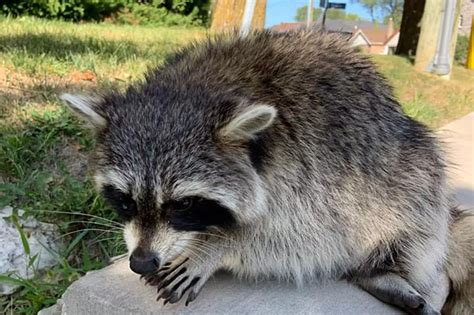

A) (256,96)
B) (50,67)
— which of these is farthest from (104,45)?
(256,96)

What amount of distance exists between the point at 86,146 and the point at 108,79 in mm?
1141

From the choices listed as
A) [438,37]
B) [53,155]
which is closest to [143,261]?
[53,155]

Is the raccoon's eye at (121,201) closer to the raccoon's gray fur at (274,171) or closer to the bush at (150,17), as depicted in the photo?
the raccoon's gray fur at (274,171)

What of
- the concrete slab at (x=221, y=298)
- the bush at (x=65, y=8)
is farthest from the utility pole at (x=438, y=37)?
the bush at (x=65, y=8)

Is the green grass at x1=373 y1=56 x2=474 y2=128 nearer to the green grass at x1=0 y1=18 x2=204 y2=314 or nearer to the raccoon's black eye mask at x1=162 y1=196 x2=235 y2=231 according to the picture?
the green grass at x1=0 y1=18 x2=204 y2=314

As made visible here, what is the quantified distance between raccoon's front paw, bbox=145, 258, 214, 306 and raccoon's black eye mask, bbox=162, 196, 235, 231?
0.70 ft

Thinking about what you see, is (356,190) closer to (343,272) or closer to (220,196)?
(343,272)

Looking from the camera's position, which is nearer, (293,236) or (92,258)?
(293,236)

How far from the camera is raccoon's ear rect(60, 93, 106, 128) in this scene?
2162 millimetres

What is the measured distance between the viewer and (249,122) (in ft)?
6.57

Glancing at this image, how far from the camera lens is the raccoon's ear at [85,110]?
85.1 inches

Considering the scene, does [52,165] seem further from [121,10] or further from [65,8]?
[121,10]

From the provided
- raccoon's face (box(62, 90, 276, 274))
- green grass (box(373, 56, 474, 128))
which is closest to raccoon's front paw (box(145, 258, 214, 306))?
raccoon's face (box(62, 90, 276, 274))

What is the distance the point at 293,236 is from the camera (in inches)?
88.0
